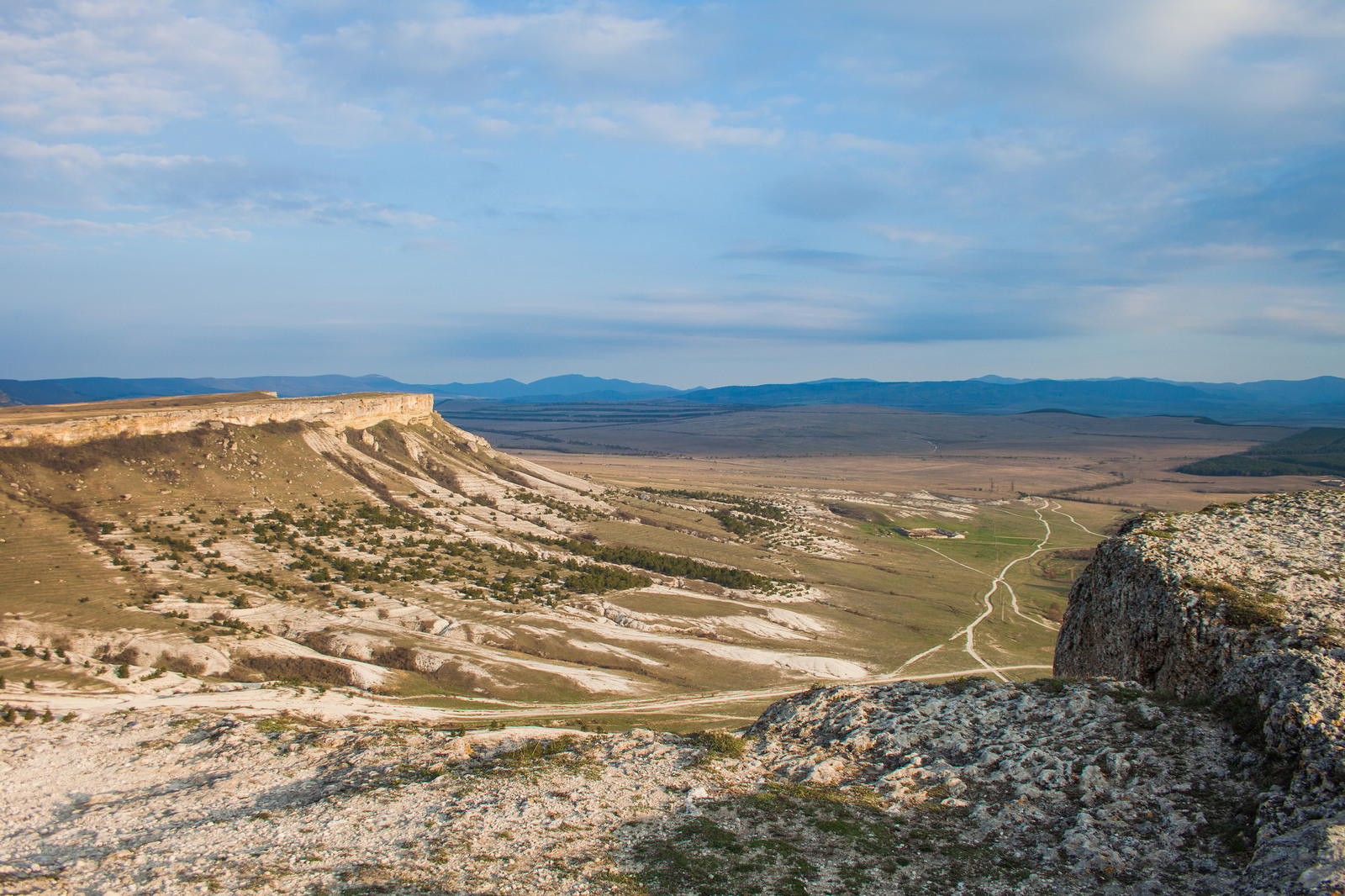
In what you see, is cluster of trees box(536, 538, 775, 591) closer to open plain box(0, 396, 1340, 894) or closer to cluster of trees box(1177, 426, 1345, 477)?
open plain box(0, 396, 1340, 894)

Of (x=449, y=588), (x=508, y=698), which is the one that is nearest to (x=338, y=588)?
(x=449, y=588)

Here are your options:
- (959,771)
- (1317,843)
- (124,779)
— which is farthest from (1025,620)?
(124,779)

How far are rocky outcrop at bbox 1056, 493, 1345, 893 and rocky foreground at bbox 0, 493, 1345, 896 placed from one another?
67mm

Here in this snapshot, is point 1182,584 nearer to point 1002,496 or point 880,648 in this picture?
point 880,648

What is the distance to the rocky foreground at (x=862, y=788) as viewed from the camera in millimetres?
13094

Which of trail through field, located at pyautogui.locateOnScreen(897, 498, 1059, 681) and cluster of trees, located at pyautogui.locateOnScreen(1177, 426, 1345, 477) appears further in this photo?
cluster of trees, located at pyautogui.locateOnScreen(1177, 426, 1345, 477)

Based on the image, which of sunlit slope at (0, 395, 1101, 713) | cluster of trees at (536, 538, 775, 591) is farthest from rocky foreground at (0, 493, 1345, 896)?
cluster of trees at (536, 538, 775, 591)

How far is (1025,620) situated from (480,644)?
4869 centimetres

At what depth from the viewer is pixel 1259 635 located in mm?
16391

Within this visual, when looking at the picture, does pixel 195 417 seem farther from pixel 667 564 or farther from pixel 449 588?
pixel 667 564

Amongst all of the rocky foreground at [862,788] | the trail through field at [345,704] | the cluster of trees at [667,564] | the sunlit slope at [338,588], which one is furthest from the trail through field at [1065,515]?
the rocky foreground at [862,788]

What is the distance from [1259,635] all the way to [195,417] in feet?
227

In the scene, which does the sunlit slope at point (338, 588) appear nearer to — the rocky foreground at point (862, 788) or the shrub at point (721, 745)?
the rocky foreground at point (862, 788)

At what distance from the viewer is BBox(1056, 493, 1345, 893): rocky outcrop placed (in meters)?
12.0
